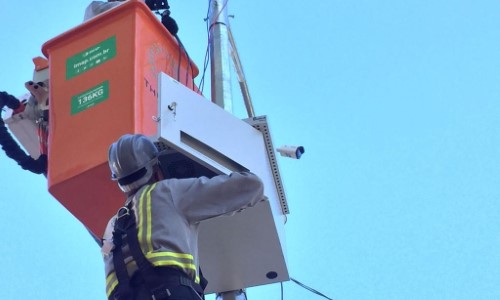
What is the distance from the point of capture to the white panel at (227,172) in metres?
3.22

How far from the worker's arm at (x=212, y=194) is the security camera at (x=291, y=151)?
1.09 meters

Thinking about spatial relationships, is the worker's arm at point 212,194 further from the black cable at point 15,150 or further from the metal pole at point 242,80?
the metal pole at point 242,80

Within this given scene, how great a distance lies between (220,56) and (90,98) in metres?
1.23

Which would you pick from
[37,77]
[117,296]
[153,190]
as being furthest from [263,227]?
[37,77]

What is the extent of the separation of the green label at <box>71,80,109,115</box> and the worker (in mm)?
639

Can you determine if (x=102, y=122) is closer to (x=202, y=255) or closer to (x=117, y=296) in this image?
(x=202, y=255)

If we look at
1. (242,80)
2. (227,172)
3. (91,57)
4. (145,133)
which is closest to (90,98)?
(91,57)

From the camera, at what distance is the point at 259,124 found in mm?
3602

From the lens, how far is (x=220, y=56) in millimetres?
4621

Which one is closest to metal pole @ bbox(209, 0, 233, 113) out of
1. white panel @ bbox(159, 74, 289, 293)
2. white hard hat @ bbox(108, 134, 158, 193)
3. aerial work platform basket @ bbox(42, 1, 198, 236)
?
aerial work platform basket @ bbox(42, 1, 198, 236)

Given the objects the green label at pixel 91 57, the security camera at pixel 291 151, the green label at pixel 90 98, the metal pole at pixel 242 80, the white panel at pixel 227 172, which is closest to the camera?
the white panel at pixel 227 172

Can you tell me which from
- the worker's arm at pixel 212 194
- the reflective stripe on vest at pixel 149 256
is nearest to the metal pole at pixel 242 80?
the worker's arm at pixel 212 194

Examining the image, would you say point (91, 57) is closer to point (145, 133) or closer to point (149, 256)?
point (145, 133)

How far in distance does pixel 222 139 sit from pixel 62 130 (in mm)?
748
